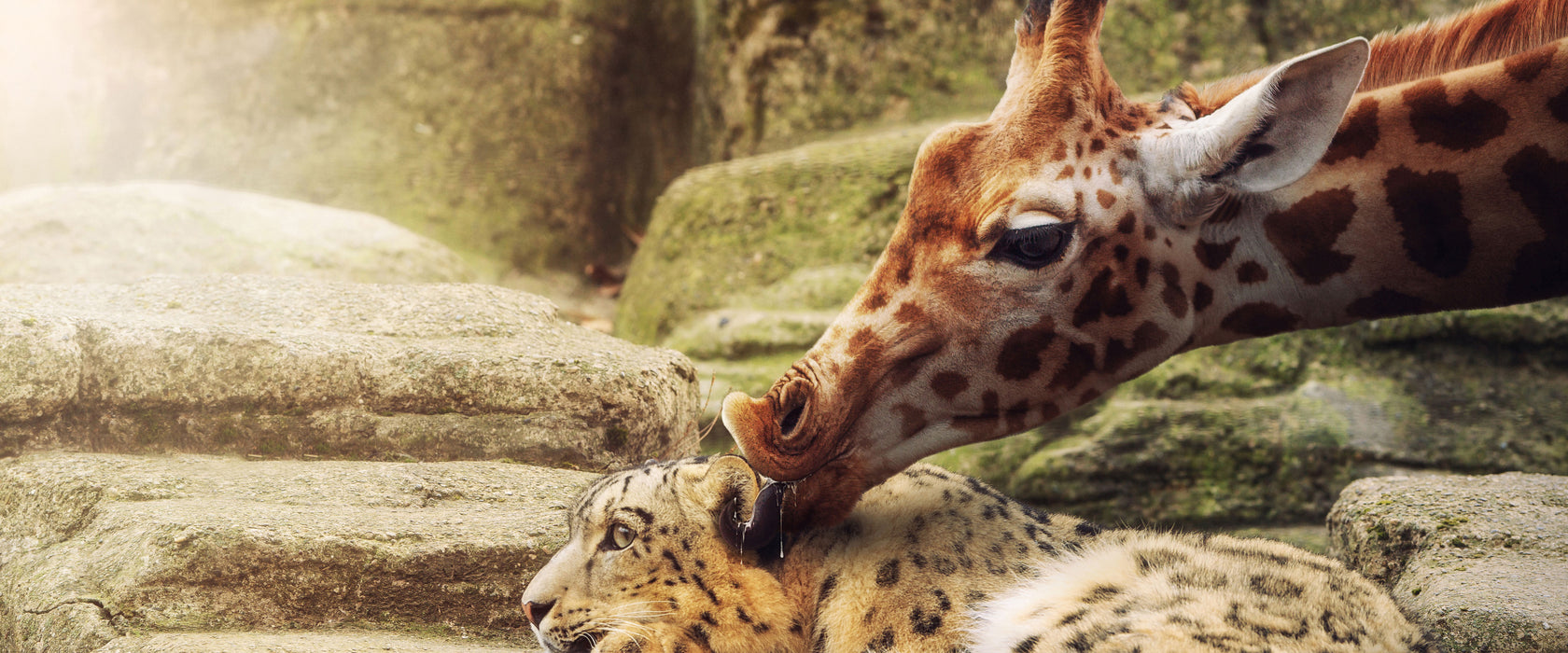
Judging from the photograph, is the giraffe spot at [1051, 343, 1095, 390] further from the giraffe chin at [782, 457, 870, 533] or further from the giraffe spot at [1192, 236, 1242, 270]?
the giraffe chin at [782, 457, 870, 533]

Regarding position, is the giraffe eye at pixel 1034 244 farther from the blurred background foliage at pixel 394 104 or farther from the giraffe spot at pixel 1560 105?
the blurred background foliage at pixel 394 104

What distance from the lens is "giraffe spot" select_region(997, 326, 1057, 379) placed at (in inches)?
115

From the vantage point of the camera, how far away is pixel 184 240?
18.8ft

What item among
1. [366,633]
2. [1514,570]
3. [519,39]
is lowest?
[366,633]

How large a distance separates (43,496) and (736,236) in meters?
3.79

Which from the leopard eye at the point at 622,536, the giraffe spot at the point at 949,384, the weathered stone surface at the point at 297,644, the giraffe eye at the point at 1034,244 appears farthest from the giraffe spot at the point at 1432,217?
the weathered stone surface at the point at 297,644

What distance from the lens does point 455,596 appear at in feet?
10.9

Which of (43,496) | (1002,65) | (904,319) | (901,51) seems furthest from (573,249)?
(904,319)

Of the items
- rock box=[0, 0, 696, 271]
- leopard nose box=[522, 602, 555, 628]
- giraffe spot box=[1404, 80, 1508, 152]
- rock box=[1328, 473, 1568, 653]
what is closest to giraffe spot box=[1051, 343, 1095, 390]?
giraffe spot box=[1404, 80, 1508, 152]

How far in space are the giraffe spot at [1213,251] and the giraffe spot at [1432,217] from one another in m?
0.40

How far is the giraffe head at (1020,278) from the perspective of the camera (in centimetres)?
281

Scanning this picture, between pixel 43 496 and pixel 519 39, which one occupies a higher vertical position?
pixel 519 39

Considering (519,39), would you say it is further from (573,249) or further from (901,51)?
(901,51)

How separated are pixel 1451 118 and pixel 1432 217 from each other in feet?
0.86
